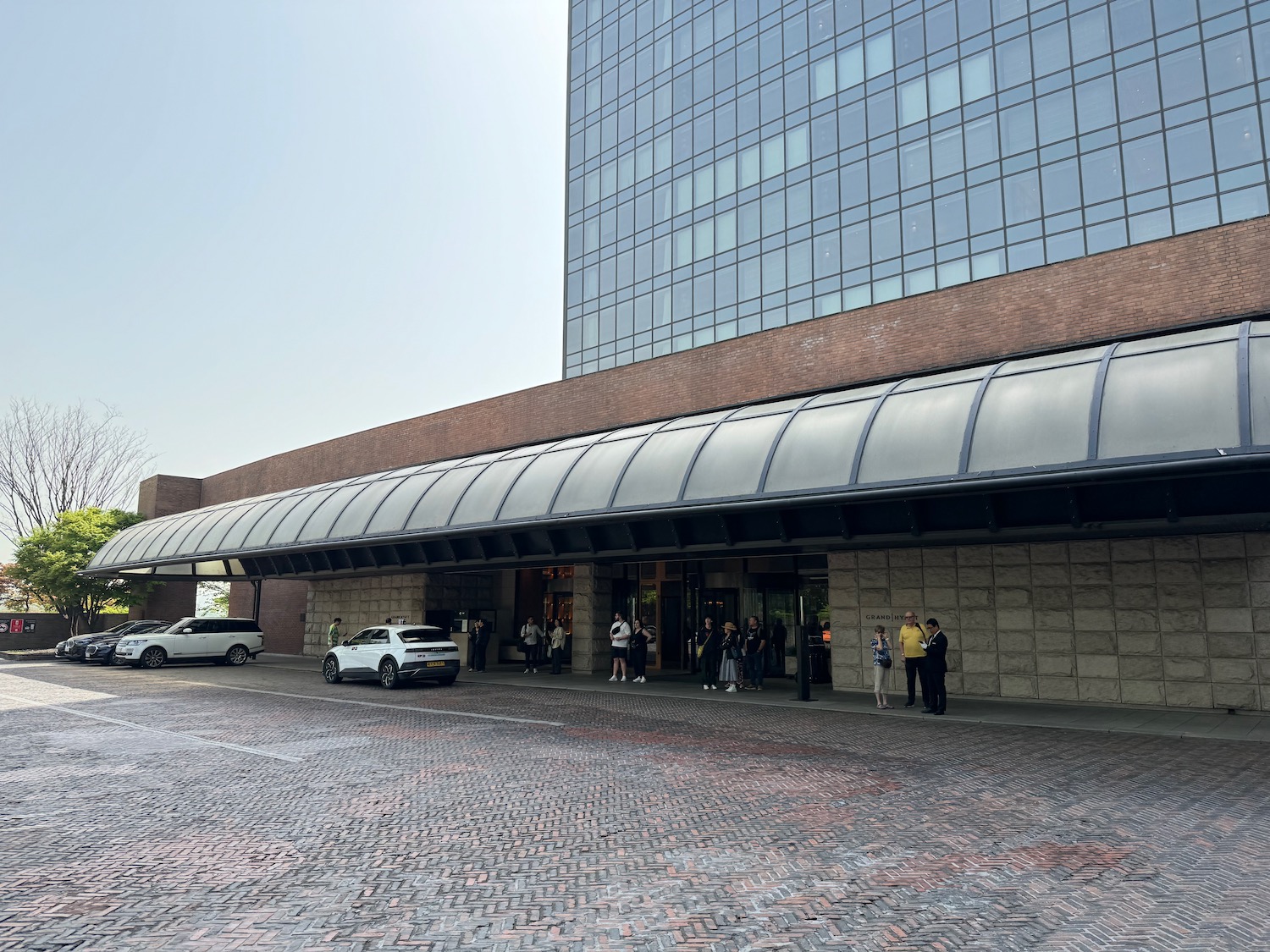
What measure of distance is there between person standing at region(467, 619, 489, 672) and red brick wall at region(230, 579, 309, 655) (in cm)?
1399

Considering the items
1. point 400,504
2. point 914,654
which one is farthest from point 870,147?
point 914,654

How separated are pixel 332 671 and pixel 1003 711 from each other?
17.6 meters

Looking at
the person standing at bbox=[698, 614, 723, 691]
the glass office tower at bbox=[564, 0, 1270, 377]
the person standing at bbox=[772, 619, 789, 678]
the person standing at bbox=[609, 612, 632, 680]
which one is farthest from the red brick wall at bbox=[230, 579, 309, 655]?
the person standing at bbox=[698, 614, 723, 691]

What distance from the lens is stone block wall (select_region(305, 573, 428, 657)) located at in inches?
1197

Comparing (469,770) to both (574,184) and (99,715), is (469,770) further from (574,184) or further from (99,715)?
(574,184)

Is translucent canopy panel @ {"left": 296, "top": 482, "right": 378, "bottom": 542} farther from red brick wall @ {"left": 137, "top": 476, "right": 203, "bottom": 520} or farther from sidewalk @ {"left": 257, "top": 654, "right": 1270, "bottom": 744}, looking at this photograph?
red brick wall @ {"left": 137, "top": 476, "right": 203, "bottom": 520}

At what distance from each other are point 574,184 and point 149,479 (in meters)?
32.9

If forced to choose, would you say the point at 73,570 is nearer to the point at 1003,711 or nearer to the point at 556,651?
the point at 556,651

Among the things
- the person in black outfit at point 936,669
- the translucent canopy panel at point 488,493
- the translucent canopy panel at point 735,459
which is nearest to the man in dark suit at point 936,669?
the person in black outfit at point 936,669

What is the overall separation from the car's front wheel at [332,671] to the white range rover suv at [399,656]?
0.12 m

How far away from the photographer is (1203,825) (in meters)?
7.51

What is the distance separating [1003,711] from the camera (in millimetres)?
15820

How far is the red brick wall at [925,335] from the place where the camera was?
15.7 metres

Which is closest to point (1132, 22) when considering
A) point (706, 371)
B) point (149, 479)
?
point (706, 371)
